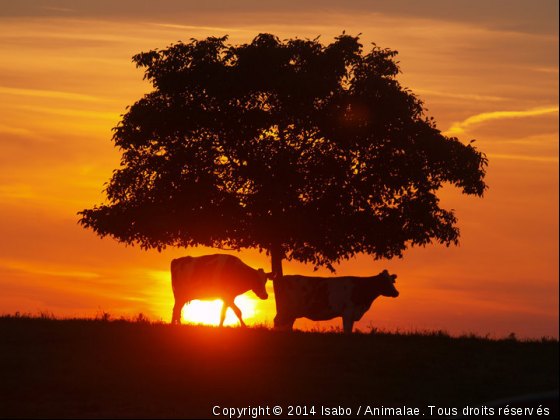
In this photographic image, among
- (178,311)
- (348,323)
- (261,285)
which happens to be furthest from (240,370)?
(261,285)

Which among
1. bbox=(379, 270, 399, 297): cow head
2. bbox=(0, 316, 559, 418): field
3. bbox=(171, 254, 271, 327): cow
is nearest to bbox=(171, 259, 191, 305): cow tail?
bbox=(171, 254, 271, 327): cow

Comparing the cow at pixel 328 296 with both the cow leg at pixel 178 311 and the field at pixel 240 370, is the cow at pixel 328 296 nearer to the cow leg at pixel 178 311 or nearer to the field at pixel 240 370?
the cow leg at pixel 178 311

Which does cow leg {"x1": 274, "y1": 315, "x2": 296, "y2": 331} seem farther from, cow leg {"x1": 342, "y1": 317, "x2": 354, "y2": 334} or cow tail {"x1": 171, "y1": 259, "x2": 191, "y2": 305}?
cow tail {"x1": 171, "y1": 259, "x2": 191, "y2": 305}

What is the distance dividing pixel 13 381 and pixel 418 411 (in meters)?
9.68

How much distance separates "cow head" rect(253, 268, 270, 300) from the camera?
31.0m

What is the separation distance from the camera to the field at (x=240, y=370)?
63.9ft

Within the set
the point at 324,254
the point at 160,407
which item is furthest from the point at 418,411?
the point at 324,254

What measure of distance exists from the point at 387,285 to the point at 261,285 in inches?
180

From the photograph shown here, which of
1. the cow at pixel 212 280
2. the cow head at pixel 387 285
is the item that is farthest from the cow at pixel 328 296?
the cow at pixel 212 280

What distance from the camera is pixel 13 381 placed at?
2064cm

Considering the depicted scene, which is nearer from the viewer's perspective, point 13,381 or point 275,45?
point 13,381

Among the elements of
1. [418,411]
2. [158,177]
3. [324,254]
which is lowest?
[418,411]

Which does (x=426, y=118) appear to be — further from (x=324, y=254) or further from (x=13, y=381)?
(x=13, y=381)

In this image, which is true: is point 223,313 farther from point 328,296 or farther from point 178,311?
point 328,296
